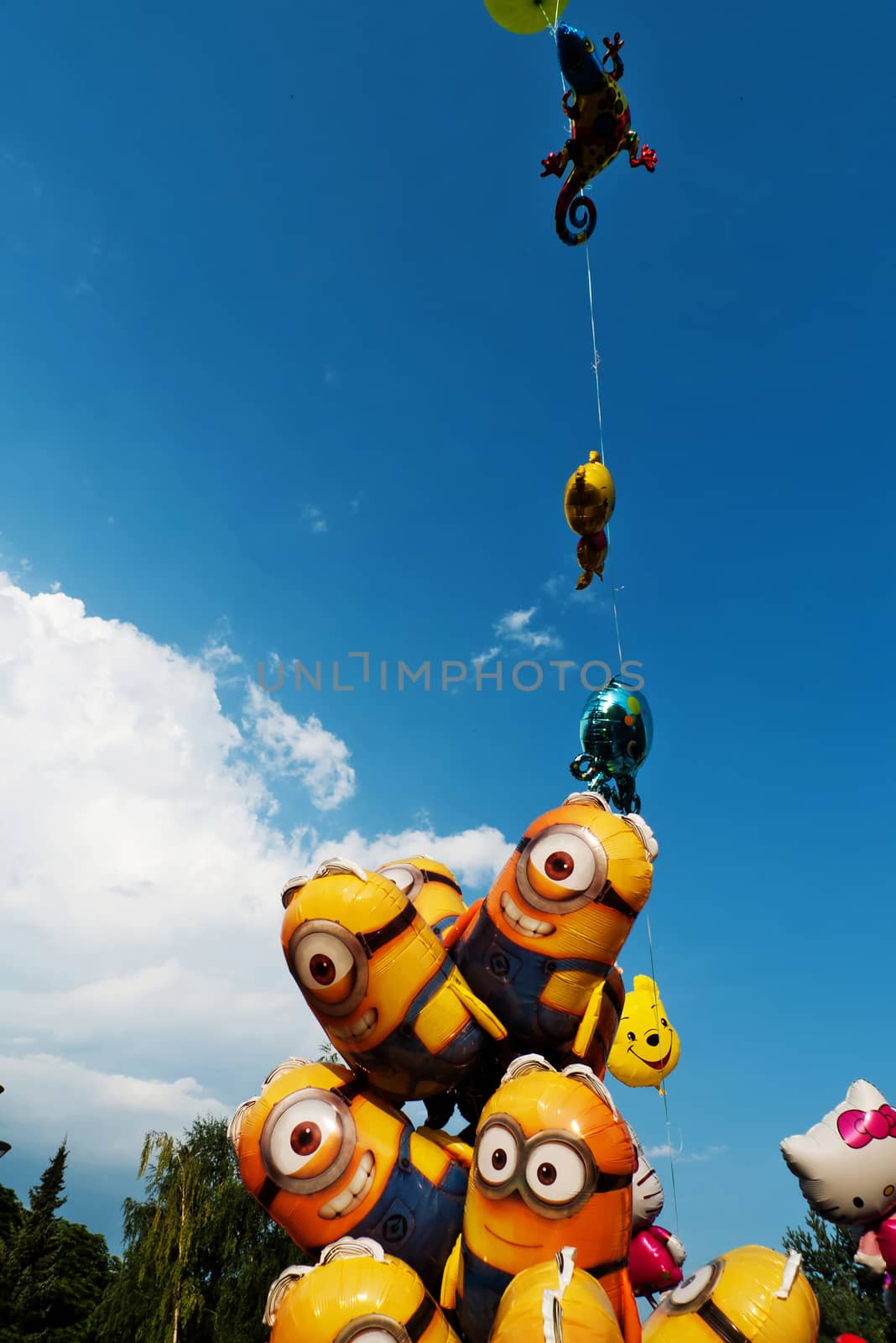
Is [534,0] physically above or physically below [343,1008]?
above

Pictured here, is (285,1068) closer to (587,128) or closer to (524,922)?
(524,922)

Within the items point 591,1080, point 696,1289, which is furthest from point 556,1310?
point 696,1289

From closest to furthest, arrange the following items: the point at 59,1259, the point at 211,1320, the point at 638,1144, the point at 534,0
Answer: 1. the point at 638,1144
2. the point at 534,0
3. the point at 211,1320
4. the point at 59,1259

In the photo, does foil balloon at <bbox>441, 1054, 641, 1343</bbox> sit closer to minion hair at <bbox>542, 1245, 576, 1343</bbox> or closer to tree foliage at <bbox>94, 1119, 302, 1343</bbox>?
minion hair at <bbox>542, 1245, 576, 1343</bbox>

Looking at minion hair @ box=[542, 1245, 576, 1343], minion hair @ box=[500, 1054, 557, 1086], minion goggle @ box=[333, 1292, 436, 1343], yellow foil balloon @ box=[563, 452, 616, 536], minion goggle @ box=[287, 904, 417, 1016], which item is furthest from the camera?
yellow foil balloon @ box=[563, 452, 616, 536]

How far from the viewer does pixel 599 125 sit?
8.26m

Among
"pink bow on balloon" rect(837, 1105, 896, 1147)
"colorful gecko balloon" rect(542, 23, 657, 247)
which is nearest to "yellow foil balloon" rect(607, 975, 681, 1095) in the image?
"pink bow on balloon" rect(837, 1105, 896, 1147)

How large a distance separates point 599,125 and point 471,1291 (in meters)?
9.33

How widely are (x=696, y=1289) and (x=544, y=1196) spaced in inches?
45.7

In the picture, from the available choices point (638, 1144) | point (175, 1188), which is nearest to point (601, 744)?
point (638, 1144)

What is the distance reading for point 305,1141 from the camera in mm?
5098

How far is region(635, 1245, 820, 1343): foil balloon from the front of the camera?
445 cm

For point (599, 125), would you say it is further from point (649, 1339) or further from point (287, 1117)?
point (649, 1339)

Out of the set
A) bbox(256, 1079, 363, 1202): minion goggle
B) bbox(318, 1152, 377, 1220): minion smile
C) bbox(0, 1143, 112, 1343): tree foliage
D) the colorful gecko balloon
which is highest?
the colorful gecko balloon
